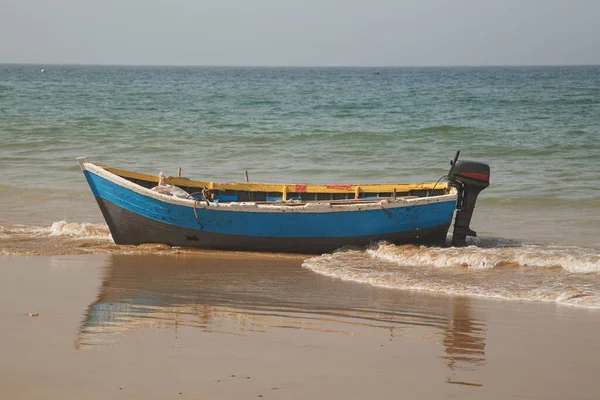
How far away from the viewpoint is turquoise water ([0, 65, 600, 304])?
43.5 ft

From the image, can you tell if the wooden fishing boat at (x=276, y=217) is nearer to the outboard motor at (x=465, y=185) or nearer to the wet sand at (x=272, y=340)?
the outboard motor at (x=465, y=185)

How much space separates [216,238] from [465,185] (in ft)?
11.8

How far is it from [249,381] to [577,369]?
2578 mm

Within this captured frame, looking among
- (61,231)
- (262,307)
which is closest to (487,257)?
(262,307)

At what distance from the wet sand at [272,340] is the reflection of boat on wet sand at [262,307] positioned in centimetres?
2

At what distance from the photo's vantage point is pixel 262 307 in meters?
8.11

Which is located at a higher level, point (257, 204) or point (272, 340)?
point (257, 204)

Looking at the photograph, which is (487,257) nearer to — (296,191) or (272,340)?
(296,191)

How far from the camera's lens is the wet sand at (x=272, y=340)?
19.1 ft

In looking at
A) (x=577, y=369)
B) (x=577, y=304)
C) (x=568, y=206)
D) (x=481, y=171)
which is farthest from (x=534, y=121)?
(x=577, y=369)

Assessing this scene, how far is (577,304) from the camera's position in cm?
852

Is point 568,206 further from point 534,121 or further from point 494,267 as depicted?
point 534,121

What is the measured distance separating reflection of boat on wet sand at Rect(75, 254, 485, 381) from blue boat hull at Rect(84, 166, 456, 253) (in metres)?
0.83

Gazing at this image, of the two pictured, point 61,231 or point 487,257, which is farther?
point 61,231
